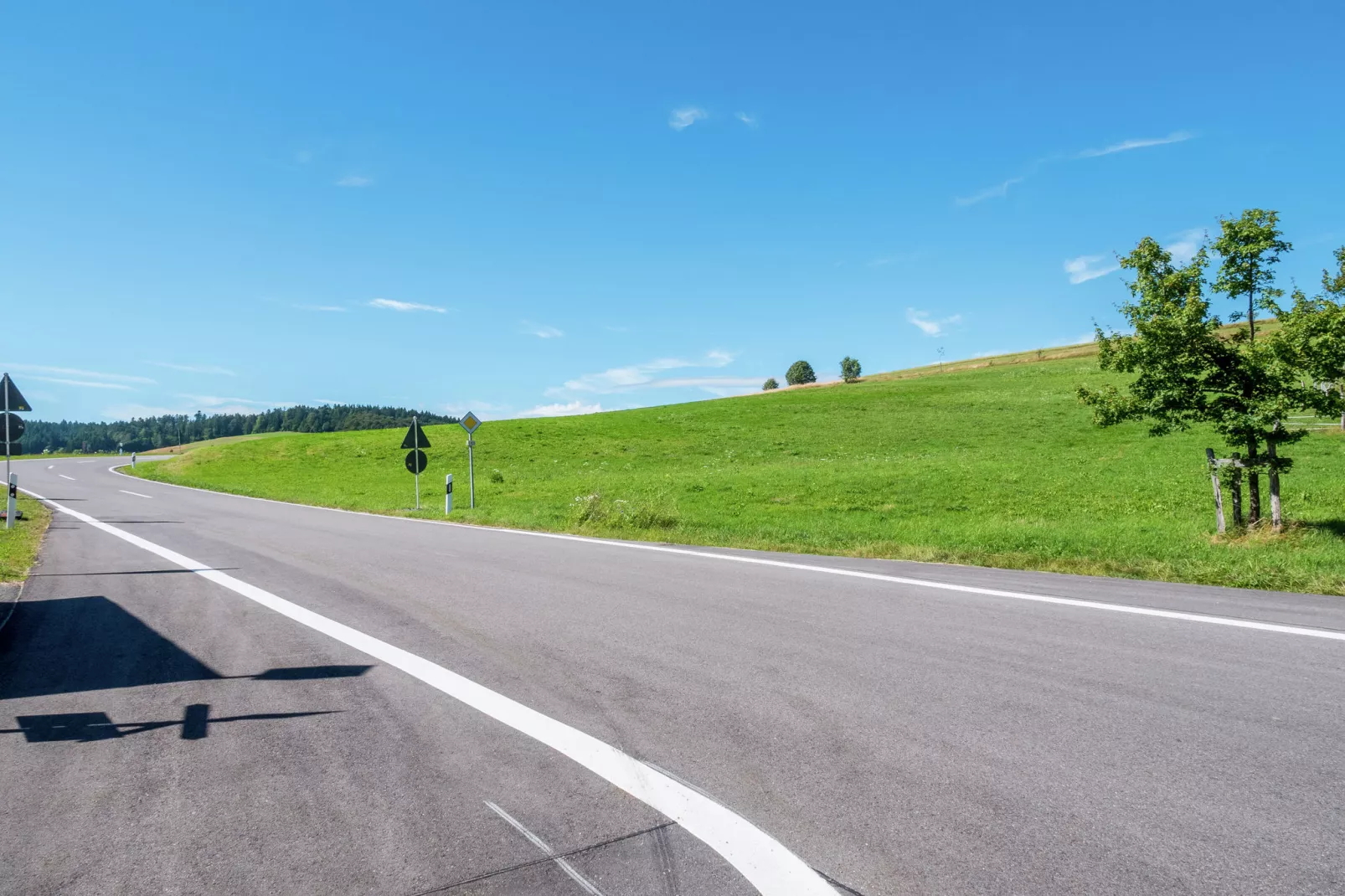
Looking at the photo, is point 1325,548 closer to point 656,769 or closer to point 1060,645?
point 1060,645

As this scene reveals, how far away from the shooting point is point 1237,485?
12.2 meters

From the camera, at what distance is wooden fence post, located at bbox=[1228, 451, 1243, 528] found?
12086 mm

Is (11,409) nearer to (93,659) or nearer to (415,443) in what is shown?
(415,443)

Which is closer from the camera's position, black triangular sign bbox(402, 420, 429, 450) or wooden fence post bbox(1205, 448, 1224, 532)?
wooden fence post bbox(1205, 448, 1224, 532)

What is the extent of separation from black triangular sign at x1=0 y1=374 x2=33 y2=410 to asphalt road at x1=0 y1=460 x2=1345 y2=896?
35.5 feet

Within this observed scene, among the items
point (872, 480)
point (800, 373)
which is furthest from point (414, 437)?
point (800, 373)

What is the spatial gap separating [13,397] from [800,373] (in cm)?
13265

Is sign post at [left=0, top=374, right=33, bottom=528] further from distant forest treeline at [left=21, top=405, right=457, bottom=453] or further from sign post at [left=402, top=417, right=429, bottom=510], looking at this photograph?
distant forest treeline at [left=21, top=405, right=457, bottom=453]

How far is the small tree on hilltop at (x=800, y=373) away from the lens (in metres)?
141

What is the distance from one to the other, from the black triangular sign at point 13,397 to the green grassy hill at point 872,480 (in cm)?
877

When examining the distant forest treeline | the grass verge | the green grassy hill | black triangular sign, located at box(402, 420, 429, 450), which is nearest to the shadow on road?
the grass verge

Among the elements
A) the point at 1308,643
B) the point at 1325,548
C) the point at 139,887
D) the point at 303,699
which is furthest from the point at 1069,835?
the point at 1325,548

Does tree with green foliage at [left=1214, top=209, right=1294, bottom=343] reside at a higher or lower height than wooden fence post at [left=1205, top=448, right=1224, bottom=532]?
higher

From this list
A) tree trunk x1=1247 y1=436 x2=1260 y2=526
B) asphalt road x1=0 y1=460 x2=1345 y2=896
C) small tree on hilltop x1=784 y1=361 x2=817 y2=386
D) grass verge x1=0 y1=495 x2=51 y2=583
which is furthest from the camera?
small tree on hilltop x1=784 y1=361 x2=817 y2=386
